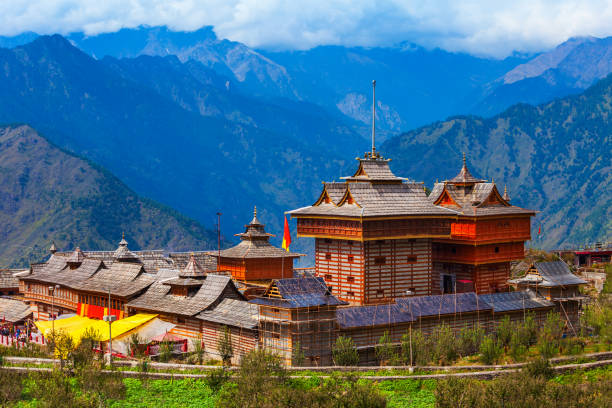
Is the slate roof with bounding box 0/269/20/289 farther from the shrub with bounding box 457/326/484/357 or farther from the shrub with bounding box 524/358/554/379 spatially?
the shrub with bounding box 524/358/554/379

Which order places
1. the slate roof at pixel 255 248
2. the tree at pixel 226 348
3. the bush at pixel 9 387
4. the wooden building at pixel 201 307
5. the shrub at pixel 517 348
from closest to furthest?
the bush at pixel 9 387 → the shrub at pixel 517 348 → the tree at pixel 226 348 → the wooden building at pixel 201 307 → the slate roof at pixel 255 248

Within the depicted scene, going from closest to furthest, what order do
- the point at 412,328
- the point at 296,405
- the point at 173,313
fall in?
the point at 296,405, the point at 412,328, the point at 173,313

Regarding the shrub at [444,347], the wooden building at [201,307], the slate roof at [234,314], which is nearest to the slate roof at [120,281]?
the wooden building at [201,307]

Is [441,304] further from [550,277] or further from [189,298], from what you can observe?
[189,298]

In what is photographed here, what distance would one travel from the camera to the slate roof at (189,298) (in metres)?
56.2

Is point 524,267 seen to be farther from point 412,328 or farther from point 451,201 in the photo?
point 412,328

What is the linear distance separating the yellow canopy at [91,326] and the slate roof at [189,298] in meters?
0.85

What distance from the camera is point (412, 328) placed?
5319 cm

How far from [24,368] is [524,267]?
46239 millimetres

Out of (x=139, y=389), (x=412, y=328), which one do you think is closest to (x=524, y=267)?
(x=412, y=328)

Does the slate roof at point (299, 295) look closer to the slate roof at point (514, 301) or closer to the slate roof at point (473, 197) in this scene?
the slate roof at point (514, 301)

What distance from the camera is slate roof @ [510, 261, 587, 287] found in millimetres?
60062

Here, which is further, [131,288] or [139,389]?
[131,288]

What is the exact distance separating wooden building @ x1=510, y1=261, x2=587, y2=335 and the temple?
4.03 metres
